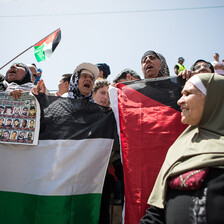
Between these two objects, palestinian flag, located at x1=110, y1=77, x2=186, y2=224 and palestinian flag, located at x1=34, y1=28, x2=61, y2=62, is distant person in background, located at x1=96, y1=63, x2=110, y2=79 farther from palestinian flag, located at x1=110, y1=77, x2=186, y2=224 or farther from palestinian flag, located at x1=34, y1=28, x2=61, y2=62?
palestinian flag, located at x1=110, y1=77, x2=186, y2=224

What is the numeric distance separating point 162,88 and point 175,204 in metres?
1.25

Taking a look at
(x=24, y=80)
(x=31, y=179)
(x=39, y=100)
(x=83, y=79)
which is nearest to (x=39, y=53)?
(x=24, y=80)

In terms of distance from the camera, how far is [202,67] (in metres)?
2.75

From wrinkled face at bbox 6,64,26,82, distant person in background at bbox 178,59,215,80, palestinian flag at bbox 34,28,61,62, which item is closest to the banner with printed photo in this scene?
wrinkled face at bbox 6,64,26,82

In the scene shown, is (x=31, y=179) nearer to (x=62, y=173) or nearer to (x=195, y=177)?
(x=62, y=173)

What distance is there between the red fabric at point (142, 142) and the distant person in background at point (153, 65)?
Result: 2.19 feet

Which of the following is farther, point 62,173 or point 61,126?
point 61,126

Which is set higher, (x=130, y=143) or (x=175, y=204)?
(x=130, y=143)

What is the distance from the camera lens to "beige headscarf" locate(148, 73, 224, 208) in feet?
4.44

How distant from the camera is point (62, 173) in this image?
2234mm

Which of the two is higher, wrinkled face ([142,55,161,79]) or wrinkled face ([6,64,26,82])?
wrinkled face ([142,55,161,79])

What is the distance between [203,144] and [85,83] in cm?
193

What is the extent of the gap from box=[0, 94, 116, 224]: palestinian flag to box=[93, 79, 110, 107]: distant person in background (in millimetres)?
916

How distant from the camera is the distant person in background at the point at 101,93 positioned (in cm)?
337
